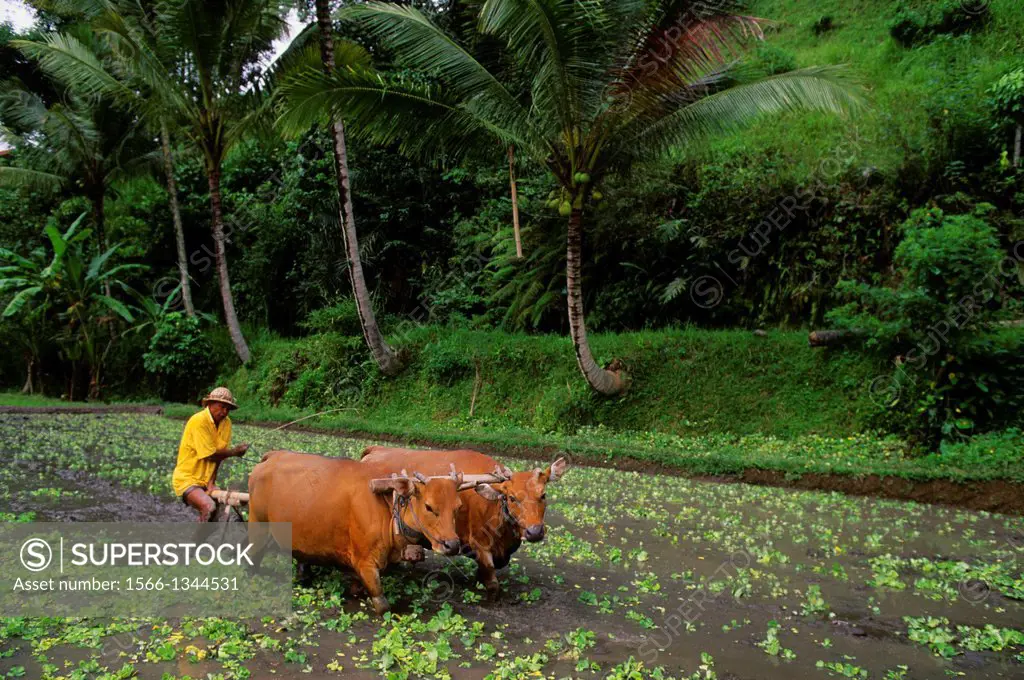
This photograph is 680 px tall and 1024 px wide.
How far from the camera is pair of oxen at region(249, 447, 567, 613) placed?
19.2 ft

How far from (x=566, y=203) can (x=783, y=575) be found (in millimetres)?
7975

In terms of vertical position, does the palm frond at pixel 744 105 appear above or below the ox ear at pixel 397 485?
above

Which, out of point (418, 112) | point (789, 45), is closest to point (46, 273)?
point (418, 112)

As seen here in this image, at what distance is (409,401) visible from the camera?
17.9m

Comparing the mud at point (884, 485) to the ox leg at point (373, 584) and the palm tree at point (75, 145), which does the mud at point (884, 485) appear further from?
the palm tree at point (75, 145)

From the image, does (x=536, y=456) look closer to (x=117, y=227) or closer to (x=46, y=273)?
(x=46, y=273)

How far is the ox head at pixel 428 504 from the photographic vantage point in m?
5.69

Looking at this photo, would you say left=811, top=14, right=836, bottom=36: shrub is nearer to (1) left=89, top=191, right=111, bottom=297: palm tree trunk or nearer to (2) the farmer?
(1) left=89, top=191, right=111, bottom=297: palm tree trunk

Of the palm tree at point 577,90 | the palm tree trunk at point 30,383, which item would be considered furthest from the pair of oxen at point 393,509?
the palm tree trunk at point 30,383

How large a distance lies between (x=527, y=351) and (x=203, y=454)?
1055 cm

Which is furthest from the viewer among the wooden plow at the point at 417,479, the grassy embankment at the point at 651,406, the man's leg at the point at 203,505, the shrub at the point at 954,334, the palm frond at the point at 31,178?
the palm frond at the point at 31,178

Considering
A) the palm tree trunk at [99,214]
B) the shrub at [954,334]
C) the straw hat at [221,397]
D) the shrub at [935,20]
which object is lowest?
the straw hat at [221,397]

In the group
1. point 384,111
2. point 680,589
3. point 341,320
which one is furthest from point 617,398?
point 341,320

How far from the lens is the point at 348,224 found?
53.1 feet
